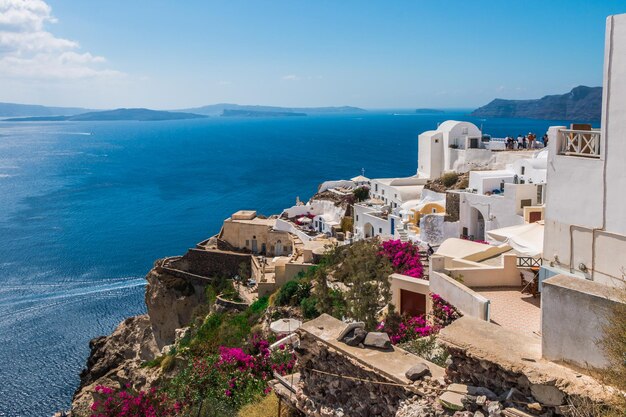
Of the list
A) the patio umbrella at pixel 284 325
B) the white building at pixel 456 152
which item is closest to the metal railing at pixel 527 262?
the patio umbrella at pixel 284 325

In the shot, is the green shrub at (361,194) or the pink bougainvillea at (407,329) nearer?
the pink bougainvillea at (407,329)

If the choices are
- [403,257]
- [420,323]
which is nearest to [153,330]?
[403,257]

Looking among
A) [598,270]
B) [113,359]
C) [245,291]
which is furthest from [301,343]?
[113,359]

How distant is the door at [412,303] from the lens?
13.1 m

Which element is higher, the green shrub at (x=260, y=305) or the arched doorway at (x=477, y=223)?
the arched doorway at (x=477, y=223)

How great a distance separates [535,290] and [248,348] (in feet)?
21.8

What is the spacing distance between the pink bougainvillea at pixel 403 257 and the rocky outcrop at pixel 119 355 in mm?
13009

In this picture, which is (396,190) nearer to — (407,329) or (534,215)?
(534,215)

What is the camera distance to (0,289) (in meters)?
41.7

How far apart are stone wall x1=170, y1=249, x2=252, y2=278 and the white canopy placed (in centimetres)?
1701

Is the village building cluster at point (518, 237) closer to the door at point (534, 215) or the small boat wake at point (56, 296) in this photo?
the door at point (534, 215)

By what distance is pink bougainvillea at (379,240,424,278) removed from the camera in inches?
667

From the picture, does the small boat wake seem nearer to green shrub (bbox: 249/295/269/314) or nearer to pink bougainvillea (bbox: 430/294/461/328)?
green shrub (bbox: 249/295/269/314)

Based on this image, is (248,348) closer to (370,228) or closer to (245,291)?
(245,291)
